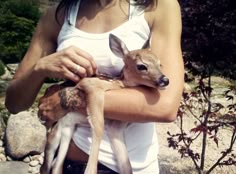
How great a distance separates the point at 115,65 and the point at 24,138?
3.87 meters

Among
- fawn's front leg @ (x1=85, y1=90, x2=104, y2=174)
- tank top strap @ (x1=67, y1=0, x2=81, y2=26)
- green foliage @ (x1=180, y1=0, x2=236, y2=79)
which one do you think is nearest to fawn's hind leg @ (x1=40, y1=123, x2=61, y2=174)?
fawn's front leg @ (x1=85, y1=90, x2=104, y2=174)

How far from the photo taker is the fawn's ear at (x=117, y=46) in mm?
1957

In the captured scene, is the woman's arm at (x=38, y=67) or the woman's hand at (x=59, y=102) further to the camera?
the woman's arm at (x=38, y=67)

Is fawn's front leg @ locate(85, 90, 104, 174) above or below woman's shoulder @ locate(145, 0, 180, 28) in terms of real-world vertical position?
below

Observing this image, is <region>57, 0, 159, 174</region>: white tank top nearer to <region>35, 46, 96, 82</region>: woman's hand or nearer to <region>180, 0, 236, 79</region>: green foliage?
<region>35, 46, 96, 82</region>: woman's hand

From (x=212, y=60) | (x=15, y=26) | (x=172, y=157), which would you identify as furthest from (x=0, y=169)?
(x=15, y=26)

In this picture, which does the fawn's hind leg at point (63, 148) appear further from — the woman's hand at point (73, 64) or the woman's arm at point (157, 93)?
the woman's hand at point (73, 64)

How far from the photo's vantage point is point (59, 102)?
2.04m

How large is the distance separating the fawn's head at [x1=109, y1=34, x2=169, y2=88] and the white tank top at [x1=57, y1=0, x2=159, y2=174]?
0.09m

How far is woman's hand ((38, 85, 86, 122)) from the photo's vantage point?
6.44ft

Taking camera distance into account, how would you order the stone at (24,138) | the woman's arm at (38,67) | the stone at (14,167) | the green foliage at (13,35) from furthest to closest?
the green foliage at (13,35) → the stone at (24,138) → the stone at (14,167) → the woman's arm at (38,67)

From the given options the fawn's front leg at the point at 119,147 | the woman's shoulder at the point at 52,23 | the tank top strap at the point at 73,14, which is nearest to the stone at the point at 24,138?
the woman's shoulder at the point at 52,23

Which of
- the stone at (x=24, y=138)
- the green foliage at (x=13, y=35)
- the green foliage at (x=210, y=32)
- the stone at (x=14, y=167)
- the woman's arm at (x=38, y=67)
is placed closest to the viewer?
the woman's arm at (x=38, y=67)

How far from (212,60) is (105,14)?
7.32 feet
